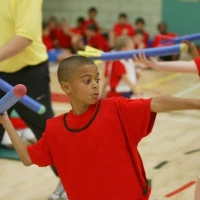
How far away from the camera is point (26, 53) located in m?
4.11

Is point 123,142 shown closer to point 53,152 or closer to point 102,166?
point 102,166

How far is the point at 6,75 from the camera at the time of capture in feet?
13.7

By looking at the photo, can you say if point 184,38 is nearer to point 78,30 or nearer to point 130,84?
point 130,84

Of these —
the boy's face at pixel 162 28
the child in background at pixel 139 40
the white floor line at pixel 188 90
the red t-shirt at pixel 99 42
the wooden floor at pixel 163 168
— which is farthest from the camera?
the red t-shirt at pixel 99 42

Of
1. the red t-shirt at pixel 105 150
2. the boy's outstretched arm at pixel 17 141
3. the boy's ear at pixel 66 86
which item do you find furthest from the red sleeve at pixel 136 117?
the boy's outstretched arm at pixel 17 141

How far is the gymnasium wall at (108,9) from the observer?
13.1 m

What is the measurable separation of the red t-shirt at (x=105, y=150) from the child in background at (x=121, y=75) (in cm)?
381

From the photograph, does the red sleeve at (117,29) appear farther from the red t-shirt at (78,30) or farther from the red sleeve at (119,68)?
the red sleeve at (119,68)

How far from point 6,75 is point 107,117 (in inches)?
64.9

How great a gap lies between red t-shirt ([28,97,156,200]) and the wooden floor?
1.72 m

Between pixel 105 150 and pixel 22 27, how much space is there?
1.38 meters

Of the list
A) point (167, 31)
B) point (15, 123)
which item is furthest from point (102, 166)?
point (167, 31)

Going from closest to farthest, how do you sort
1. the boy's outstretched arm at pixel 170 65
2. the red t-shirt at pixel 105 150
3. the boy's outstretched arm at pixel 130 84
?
the red t-shirt at pixel 105 150
the boy's outstretched arm at pixel 170 65
the boy's outstretched arm at pixel 130 84

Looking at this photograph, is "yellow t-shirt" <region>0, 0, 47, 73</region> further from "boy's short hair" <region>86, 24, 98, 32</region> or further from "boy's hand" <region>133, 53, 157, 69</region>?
"boy's short hair" <region>86, 24, 98, 32</region>
